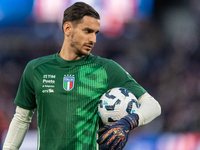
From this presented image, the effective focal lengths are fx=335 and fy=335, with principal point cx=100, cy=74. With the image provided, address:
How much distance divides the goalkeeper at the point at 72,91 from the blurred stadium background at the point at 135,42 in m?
7.48

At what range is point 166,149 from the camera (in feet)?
30.0

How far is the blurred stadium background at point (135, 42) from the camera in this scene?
11148 millimetres

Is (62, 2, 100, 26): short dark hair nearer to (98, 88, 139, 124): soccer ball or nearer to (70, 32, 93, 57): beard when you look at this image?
(70, 32, 93, 57): beard

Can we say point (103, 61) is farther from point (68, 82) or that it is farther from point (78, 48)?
point (68, 82)

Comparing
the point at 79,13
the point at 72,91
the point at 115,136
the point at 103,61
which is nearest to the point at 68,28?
the point at 79,13

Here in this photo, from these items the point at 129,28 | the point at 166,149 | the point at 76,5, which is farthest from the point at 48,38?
the point at 76,5

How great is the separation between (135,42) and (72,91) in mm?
9617

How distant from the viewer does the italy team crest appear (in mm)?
3141

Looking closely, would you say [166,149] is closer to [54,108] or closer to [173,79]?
[173,79]

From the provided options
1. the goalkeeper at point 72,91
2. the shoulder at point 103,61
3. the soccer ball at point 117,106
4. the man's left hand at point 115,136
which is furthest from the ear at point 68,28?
the man's left hand at point 115,136

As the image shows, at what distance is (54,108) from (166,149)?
668 centimetres

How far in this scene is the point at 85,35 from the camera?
126 inches

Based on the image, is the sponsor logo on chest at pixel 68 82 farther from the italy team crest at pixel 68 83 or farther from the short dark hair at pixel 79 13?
the short dark hair at pixel 79 13

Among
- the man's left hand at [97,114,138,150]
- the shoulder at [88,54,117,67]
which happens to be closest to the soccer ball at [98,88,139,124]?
the man's left hand at [97,114,138,150]
